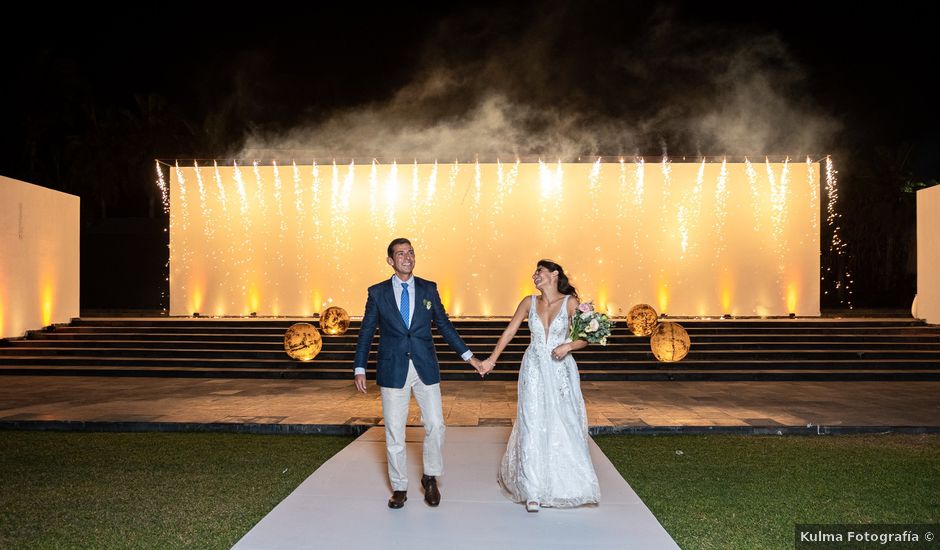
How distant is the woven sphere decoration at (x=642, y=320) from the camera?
1270 cm

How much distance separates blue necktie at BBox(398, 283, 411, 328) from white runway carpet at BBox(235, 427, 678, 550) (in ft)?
4.10

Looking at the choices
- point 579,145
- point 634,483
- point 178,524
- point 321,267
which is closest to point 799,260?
point 579,145

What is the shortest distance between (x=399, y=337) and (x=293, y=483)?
1804 mm

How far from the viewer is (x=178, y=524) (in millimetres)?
4297

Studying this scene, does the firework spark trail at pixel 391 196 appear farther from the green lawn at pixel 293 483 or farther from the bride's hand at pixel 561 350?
the bride's hand at pixel 561 350

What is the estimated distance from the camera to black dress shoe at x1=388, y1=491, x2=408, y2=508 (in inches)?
171

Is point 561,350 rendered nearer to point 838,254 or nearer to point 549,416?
point 549,416

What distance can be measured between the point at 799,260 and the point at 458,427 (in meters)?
12.5

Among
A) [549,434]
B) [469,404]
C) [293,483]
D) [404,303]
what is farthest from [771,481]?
[469,404]

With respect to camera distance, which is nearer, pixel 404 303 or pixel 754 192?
pixel 404 303

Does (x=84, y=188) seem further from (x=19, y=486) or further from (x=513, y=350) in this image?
(x=19, y=486)

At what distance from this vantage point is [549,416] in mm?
4484

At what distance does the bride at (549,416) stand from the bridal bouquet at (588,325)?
0.06 metres

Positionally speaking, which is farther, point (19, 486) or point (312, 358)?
point (312, 358)
